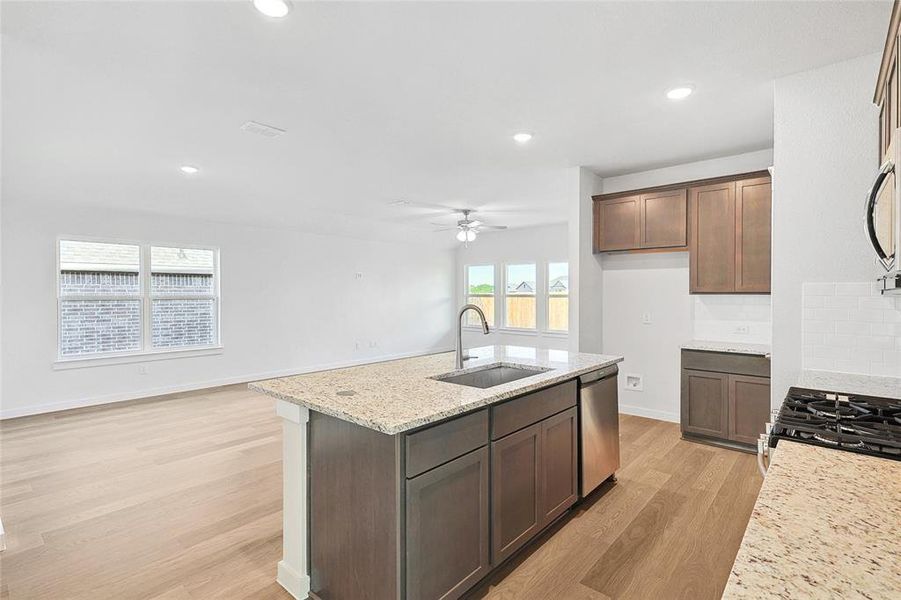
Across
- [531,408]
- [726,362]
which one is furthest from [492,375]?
[726,362]

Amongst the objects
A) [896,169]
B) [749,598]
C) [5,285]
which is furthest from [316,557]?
[5,285]

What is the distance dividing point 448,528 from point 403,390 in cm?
61

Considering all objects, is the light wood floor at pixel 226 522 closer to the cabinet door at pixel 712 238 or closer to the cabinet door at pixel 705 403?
the cabinet door at pixel 705 403

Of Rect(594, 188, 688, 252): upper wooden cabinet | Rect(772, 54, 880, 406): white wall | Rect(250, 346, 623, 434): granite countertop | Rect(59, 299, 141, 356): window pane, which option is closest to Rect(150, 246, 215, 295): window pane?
Rect(59, 299, 141, 356): window pane

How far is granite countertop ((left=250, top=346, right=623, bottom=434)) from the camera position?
5.48 ft

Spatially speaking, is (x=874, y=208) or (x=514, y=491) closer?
(x=874, y=208)

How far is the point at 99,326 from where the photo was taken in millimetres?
5469

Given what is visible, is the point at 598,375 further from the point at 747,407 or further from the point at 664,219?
the point at 664,219

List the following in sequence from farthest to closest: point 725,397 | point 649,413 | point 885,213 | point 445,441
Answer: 1. point 649,413
2. point 725,397
3. point 445,441
4. point 885,213

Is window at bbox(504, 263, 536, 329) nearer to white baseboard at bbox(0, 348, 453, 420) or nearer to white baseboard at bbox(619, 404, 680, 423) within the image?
white baseboard at bbox(0, 348, 453, 420)

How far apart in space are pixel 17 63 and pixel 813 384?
427 cm

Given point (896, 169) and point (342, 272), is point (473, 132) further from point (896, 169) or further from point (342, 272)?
point (342, 272)

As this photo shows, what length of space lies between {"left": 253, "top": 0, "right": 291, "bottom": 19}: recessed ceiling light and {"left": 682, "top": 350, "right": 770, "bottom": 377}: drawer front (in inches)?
152

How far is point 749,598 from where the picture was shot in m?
0.62
